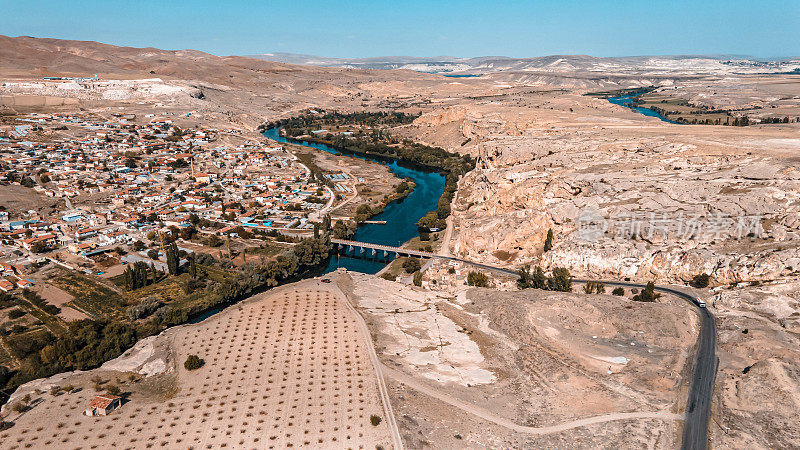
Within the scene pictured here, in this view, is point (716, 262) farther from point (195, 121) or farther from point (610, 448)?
point (195, 121)

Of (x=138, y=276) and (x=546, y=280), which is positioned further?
(x=138, y=276)

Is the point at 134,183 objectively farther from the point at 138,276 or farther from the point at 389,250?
the point at 389,250

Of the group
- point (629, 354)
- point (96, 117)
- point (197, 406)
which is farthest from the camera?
point (96, 117)

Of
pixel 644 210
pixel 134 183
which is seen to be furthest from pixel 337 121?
pixel 644 210

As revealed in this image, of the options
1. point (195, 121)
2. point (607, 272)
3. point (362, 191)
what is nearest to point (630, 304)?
point (607, 272)

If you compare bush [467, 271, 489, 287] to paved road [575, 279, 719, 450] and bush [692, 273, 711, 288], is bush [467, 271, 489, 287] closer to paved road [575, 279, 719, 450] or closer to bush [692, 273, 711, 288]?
bush [692, 273, 711, 288]

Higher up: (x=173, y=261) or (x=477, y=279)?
(x=173, y=261)
